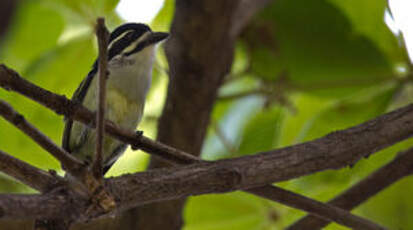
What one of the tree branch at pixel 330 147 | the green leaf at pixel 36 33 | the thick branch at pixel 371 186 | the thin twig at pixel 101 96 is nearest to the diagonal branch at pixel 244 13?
the green leaf at pixel 36 33

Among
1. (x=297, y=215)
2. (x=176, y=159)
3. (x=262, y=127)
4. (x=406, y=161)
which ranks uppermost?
(x=262, y=127)

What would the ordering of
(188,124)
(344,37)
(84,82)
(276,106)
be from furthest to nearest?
1. (276,106)
2. (344,37)
3. (188,124)
4. (84,82)

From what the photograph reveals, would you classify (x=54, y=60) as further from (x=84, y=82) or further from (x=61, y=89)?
(x=84, y=82)

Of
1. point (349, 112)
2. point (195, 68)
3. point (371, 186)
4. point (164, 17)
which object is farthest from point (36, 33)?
point (371, 186)

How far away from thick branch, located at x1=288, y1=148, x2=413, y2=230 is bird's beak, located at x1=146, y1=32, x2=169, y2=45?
72 cm

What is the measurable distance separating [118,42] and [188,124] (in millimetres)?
566

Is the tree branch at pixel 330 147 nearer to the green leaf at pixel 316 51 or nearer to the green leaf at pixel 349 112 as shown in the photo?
the green leaf at pixel 349 112

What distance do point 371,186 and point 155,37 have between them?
0.85 metres

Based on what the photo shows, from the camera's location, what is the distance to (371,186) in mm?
2053

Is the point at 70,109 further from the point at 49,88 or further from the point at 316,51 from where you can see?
the point at 316,51

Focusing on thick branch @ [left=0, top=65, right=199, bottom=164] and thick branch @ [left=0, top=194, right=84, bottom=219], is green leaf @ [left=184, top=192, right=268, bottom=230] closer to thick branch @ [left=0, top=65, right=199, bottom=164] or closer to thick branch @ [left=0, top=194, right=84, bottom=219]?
thick branch @ [left=0, top=65, right=199, bottom=164]

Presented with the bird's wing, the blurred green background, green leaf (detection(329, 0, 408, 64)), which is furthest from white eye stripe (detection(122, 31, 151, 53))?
green leaf (detection(329, 0, 408, 64))

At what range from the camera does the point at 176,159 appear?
60.1 inches

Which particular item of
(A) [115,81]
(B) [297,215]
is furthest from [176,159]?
(B) [297,215]
